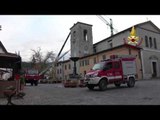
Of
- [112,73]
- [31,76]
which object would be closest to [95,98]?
[112,73]

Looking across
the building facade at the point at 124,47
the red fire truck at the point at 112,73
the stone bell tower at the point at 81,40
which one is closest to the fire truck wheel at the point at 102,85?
the red fire truck at the point at 112,73

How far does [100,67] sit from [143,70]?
15884 millimetres

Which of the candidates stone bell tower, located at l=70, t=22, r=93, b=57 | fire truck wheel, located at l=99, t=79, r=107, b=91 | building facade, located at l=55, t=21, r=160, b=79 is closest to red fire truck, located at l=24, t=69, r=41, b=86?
fire truck wheel, located at l=99, t=79, r=107, b=91

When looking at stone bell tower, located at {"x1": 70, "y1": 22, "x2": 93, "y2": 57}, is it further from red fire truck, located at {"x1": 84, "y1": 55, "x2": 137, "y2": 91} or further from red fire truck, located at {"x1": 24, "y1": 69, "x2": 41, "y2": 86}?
red fire truck, located at {"x1": 84, "y1": 55, "x2": 137, "y2": 91}

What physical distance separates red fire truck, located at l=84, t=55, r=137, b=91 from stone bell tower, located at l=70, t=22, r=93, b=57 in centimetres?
2539

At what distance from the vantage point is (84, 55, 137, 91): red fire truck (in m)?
13.1

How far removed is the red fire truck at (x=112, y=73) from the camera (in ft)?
42.9

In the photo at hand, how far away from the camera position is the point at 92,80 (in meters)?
13.2

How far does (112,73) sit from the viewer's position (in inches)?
542

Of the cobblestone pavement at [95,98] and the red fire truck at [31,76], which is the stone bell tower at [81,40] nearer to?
the red fire truck at [31,76]

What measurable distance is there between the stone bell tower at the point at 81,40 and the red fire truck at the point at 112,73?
25394mm

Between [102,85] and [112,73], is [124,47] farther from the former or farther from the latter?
[102,85]
